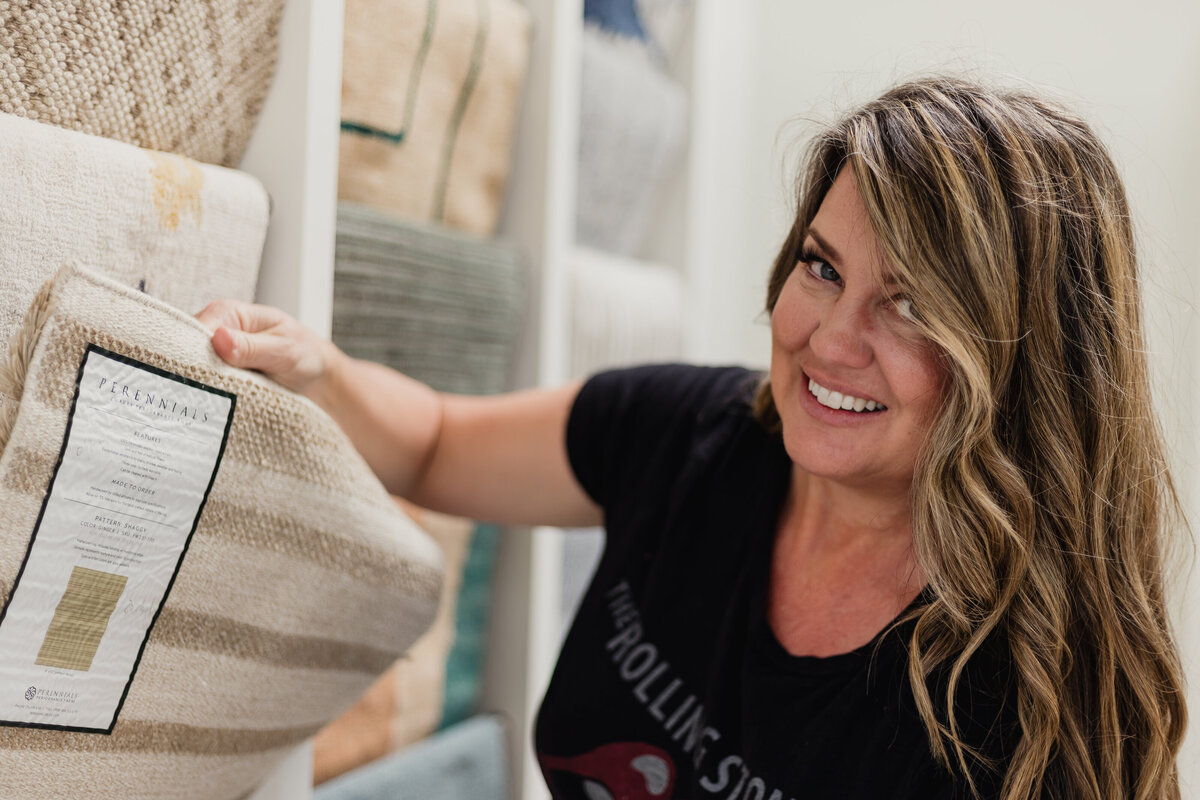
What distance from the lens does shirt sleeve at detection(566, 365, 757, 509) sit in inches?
31.6

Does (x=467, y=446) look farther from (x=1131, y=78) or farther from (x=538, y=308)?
(x=1131, y=78)

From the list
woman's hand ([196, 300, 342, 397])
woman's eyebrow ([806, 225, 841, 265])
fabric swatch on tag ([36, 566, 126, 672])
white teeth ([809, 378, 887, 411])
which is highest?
woman's eyebrow ([806, 225, 841, 265])

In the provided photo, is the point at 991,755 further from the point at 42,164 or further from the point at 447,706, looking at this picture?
the point at 42,164

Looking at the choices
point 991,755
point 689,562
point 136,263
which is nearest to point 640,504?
point 689,562

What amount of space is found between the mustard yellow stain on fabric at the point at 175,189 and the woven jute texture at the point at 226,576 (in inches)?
2.4

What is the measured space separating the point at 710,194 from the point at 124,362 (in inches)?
33.7

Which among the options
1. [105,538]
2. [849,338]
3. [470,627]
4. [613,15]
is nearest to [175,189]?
[105,538]

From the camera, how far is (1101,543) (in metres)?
0.63

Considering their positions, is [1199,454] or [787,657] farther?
[1199,454]

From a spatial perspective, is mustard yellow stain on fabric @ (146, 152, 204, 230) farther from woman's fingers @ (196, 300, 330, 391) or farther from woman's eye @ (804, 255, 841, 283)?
woman's eye @ (804, 255, 841, 283)

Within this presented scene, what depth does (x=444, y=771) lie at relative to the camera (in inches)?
32.5

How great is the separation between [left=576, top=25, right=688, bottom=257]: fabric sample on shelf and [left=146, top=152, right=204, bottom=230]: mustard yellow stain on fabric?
51 centimetres

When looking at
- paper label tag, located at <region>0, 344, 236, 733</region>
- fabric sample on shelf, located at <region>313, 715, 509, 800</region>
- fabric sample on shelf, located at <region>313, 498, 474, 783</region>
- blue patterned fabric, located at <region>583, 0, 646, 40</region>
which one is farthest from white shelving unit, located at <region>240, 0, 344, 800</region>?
blue patterned fabric, located at <region>583, 0, 646, 40</region>

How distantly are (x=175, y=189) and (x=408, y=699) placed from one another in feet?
1.51
